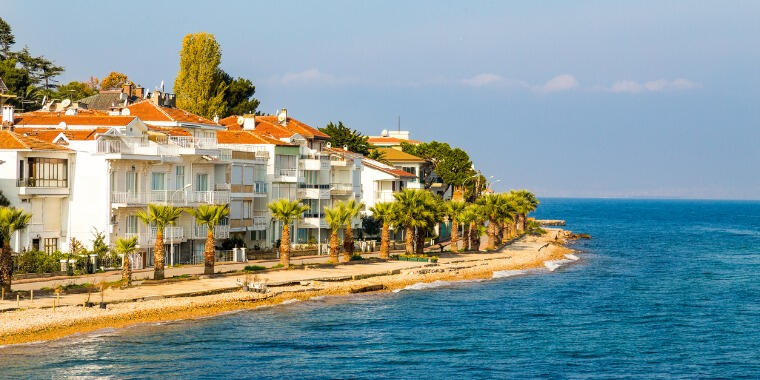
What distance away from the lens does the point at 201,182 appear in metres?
75.8

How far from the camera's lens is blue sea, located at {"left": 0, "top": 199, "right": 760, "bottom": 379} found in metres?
44.2

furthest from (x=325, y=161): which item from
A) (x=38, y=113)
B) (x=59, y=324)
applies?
(x=59, y=324)

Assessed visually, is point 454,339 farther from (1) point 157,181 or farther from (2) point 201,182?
(2) point 201,182

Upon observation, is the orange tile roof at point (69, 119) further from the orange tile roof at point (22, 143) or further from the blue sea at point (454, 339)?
the blue sea at point (454, 339)

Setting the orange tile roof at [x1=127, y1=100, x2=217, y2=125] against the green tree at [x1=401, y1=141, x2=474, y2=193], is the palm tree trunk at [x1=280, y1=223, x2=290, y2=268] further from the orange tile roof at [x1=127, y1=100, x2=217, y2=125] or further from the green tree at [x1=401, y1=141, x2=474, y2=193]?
the green tree at [x1=401, y1=141, x2=474, y2=193]

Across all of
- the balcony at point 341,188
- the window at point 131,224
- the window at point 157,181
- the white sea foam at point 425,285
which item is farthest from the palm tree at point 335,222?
the window at point 131,224

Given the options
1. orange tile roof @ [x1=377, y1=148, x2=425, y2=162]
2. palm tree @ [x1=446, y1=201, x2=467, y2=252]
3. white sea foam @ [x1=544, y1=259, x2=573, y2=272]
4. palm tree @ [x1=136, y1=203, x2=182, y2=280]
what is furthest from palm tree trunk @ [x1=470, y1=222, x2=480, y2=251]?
palm tree @ [x1=136, y1=203, x2=182, y2=280]

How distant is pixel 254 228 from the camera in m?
82.2

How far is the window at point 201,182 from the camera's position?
75.2m

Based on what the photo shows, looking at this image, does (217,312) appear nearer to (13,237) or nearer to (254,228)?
(13,237)

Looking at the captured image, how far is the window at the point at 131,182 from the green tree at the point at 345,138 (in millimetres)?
58152

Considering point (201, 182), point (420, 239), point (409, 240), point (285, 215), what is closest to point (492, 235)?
point (420, 239)

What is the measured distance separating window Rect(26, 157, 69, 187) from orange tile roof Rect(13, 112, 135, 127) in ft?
17.2

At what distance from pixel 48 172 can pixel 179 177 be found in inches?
428
